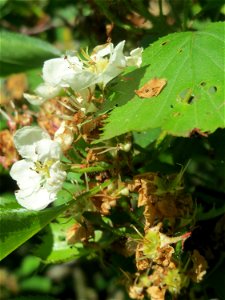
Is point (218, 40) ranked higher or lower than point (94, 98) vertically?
higher

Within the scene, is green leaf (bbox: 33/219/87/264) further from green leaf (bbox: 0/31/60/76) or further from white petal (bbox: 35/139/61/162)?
green leaf (bbox: 0/31/60/76)

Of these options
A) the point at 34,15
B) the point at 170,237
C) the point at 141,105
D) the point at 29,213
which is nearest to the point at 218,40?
the point at 141,105

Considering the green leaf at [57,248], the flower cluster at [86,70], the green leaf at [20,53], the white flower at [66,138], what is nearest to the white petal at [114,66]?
the flower cluster at [86,70]

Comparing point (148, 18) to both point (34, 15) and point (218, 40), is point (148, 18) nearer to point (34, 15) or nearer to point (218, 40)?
point (218, 40)

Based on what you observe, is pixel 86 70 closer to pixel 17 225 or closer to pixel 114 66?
pixel 114 66

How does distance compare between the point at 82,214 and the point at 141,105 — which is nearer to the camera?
the point at 141,105

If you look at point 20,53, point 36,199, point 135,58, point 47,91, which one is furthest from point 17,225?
point 20,53

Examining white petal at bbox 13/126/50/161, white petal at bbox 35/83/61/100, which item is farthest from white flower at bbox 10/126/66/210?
white petal at bbox 35/83/61/100

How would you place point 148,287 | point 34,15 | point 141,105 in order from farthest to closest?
point 34,15 < point 148,287 < point 141,105
